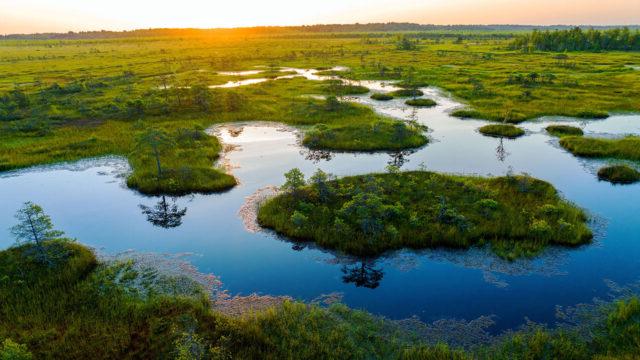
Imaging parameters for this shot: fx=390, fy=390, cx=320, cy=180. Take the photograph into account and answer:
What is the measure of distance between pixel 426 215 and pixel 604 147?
24763 mm

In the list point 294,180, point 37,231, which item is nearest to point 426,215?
point 294,180

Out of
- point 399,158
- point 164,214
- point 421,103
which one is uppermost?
point 421,103

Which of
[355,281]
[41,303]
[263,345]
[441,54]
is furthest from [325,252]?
[441,54]

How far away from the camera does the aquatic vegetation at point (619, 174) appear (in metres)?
31.2

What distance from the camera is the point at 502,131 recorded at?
4481 centimetres

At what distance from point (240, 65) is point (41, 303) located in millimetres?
100931

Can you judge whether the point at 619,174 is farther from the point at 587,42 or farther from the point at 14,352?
the point at 587,42

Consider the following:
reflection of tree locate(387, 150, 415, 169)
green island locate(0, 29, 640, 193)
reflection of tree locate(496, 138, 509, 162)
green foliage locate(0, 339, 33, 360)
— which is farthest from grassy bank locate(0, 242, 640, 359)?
reflection of tree locate(496, 138, 509, 162)

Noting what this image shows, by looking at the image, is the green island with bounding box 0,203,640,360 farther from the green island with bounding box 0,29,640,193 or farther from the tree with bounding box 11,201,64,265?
the green island with bounding box 0,29,640,193

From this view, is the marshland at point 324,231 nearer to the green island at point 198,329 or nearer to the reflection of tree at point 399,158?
the green island at point 198,329

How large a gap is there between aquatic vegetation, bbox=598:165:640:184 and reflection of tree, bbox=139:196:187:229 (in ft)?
110

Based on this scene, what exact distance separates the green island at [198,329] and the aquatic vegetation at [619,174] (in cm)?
1713

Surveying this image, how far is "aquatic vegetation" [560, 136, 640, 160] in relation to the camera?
36.2 metres

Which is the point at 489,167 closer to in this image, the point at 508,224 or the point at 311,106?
the point at 508,224
